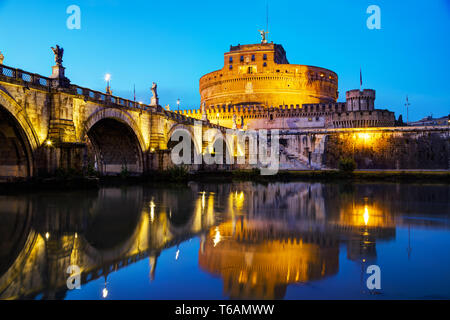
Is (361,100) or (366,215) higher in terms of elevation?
(361,100)

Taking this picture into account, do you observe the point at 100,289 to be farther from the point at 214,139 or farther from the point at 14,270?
the point at 214,139

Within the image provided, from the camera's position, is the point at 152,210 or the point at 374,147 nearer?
the point at 152,210

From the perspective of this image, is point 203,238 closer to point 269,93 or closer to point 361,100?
point 361,100

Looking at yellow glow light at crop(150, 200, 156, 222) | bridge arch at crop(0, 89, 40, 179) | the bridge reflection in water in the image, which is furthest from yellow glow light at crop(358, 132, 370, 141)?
bridge arch at crop(0, 89, 40, 179)

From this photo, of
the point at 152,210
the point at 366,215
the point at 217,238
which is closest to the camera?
the point at 217,238

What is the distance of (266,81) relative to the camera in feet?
243

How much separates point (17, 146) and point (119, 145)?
11268 millimetres

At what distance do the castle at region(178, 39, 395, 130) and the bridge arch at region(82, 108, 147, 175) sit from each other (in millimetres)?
34415

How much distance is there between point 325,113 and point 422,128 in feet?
55.4

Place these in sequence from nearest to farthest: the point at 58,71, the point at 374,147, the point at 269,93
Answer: the point at 58,71 < the point at 374,147 < the point at 269,93

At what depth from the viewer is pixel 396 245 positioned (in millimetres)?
8430

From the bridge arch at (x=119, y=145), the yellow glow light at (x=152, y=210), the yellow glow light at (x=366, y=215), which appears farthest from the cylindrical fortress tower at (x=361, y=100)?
the yellow glow light at (x=152, y=210)

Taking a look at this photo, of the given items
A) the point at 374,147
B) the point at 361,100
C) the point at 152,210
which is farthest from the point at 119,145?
the point at 361,100

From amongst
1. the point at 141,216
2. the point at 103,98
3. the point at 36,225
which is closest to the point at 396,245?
the point at 141,216
